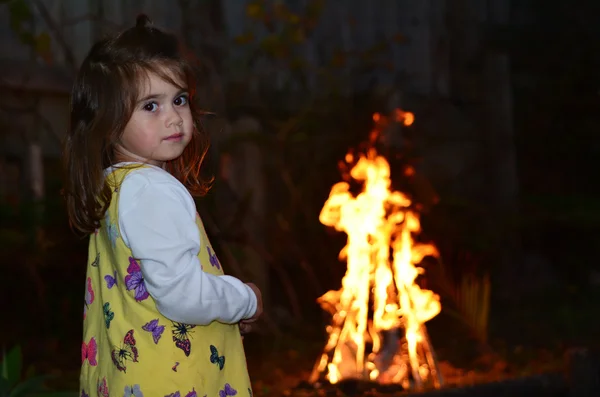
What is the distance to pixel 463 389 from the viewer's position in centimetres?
322

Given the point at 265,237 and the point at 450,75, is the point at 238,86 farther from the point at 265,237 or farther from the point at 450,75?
the point at 450,75

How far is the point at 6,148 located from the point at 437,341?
8.06 feet

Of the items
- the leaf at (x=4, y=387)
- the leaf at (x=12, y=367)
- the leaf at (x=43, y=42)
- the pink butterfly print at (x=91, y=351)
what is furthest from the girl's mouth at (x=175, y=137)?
the leaf at (x=43, y=42)

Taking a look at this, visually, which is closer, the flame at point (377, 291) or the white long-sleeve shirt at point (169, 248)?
the white long-sleeve shirt at point (169, 248)

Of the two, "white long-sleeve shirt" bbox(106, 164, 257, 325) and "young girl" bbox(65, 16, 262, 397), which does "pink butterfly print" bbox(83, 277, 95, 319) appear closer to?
"young girl" bbox(65, 16, 262, 397)

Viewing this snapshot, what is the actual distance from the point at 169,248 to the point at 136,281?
5.7 inches

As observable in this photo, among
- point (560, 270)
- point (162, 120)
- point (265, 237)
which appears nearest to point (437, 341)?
point (265, 237)

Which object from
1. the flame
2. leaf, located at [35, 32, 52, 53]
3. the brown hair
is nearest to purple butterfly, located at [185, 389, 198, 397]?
the brown hair

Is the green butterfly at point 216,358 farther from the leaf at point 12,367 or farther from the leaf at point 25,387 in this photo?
the leaf at point 12,367

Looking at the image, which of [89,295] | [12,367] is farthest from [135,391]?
[12,367]

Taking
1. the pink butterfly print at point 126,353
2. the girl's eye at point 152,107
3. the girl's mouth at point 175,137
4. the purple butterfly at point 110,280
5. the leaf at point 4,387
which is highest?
the girl's eye at point 152,107

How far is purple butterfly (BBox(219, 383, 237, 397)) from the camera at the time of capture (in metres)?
1.81

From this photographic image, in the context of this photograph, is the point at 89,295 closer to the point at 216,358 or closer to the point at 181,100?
the point at 216,358

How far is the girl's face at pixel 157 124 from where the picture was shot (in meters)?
1.78
